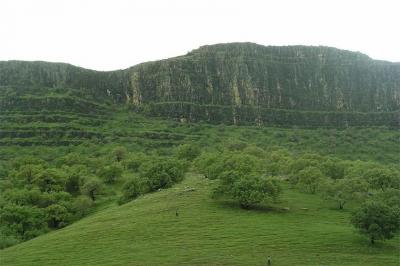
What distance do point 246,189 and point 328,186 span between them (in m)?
20.3

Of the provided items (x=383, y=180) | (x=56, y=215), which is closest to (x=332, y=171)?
(x=383, y=180)

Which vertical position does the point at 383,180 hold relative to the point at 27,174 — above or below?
above

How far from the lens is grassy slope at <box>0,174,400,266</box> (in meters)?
57.1

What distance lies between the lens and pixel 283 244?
204ft

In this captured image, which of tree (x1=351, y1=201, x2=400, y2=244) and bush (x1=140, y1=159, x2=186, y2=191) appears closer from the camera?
tree (x1=351, y1=201, x2=400, y2=244)

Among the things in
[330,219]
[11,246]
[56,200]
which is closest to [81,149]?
[56,200]

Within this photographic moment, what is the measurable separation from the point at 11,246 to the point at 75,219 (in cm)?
1993

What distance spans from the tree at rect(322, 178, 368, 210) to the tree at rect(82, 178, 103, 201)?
51.0 m

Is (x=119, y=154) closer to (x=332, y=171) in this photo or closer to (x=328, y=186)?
(x=332, y=171)

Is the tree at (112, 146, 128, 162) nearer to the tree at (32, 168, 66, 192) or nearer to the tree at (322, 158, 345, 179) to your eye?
the tree at (32, 168, 66, 192)

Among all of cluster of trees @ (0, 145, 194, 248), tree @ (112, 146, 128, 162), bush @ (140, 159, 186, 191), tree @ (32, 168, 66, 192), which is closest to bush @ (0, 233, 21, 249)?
cluster of trees @ (0, 145, 194, 248)

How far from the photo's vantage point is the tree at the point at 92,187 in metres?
108

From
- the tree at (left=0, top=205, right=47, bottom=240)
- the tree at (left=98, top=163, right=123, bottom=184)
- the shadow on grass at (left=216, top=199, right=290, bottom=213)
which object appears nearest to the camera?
the shadow on grass at (left=216, top=199, right=290, bottom=213)

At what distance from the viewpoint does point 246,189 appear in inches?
3228
